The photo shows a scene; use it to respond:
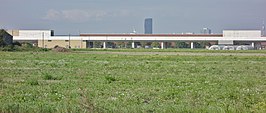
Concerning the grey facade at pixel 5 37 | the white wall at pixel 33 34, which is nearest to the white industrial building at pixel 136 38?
the white wall at pixel 33 34

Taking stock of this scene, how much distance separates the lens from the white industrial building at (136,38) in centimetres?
16238

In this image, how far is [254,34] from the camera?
6590 inches

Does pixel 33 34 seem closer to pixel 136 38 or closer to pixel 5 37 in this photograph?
pixel 136 38

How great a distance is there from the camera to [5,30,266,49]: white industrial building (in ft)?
533

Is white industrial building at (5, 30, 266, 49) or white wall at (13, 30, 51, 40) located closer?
white industrial building at (5, 30, 266, 49)

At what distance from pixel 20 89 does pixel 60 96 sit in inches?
108

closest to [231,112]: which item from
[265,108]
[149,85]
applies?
[265,108]

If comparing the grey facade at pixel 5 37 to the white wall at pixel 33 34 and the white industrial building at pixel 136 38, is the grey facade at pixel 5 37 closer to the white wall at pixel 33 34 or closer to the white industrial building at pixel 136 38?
the white industrial building at pixel 136 38

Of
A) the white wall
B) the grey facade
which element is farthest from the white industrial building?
the grey facade

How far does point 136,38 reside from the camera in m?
166

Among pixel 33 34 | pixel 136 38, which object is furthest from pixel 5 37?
pixel 136 38

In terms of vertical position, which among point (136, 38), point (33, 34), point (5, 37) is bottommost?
point (5, 37)

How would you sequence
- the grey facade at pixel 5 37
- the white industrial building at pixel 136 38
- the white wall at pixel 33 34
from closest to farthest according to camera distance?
1. the grey facade at pixel 5 37
2. the white industrial building at pixel 136 38
3. the white wall at pixel 33 34

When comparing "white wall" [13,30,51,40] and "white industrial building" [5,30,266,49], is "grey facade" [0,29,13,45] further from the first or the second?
"white wall" [13,30,51,40]
